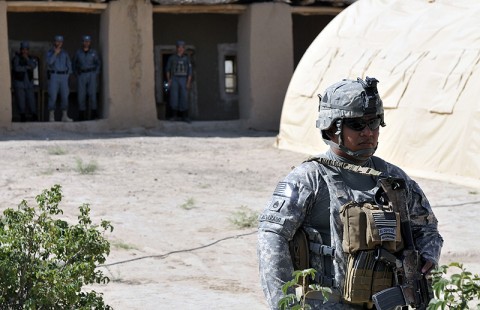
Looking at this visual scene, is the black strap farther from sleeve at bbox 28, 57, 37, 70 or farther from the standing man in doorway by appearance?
the standing man in doorway

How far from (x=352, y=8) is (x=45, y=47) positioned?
5.98m

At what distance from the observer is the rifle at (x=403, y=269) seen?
408cm

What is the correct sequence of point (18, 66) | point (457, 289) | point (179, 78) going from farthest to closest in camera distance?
point (179, 78)
point (18, 66)
point (457, 289)

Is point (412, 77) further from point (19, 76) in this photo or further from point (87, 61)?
point (19, 76)

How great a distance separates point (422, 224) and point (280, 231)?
63 centimetres

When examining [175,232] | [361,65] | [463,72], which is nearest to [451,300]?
[175,232]

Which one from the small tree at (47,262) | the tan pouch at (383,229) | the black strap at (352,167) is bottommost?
the small tree at (47,262)

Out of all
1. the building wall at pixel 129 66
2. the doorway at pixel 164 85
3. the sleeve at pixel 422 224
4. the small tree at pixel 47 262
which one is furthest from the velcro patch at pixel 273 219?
the doorway at pixel 164 85

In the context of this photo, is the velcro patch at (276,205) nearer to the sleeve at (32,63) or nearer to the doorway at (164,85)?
the sleeve at (32,63)

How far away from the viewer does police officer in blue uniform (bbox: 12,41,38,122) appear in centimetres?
1816

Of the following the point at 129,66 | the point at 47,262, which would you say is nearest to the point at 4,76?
the point at 129,66

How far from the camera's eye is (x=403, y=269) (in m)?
4.16

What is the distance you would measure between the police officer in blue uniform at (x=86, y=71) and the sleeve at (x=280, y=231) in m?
14.2

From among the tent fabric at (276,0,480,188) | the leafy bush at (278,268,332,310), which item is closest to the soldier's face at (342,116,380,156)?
the leafy bush at (278,268,332,310)
